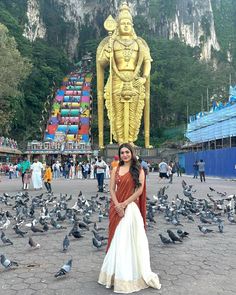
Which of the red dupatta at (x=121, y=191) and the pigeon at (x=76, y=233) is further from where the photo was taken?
the pigeon at (x=76, y=233)

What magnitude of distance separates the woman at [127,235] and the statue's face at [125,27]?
606 inches


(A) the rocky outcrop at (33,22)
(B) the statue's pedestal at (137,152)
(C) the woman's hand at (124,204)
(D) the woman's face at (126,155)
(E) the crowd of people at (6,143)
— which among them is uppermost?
(A) the rocky outcrop at (33,22)

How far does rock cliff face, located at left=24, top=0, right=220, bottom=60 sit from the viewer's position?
198 ft

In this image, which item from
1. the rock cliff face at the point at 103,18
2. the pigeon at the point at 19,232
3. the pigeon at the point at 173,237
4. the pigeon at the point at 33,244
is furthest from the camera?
the rock cliff face at the point at 103,18

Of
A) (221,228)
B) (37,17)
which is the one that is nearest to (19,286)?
(221,228)

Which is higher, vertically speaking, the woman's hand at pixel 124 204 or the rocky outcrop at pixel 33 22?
the rocky outcrop at pixel 33 22

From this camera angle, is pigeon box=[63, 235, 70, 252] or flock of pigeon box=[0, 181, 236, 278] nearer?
pigeon box=[63, 235, 70, 252]

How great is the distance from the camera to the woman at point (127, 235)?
10.9ft

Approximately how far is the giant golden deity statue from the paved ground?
44.0ft

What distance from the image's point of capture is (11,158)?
3122 centimetres

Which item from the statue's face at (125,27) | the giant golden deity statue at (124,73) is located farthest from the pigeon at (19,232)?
the statue's face at (125,27)

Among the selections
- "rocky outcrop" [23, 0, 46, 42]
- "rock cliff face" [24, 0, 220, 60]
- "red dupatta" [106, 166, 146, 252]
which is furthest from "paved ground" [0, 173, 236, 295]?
"rock cliff face" [24, 0, 220, 60]

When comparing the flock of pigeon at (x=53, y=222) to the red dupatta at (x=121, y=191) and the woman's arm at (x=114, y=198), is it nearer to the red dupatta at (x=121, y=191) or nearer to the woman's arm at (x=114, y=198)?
the red dupatta at (x=121, y=191)

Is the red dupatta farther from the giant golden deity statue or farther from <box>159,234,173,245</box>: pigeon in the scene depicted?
the giant golden deity statue
